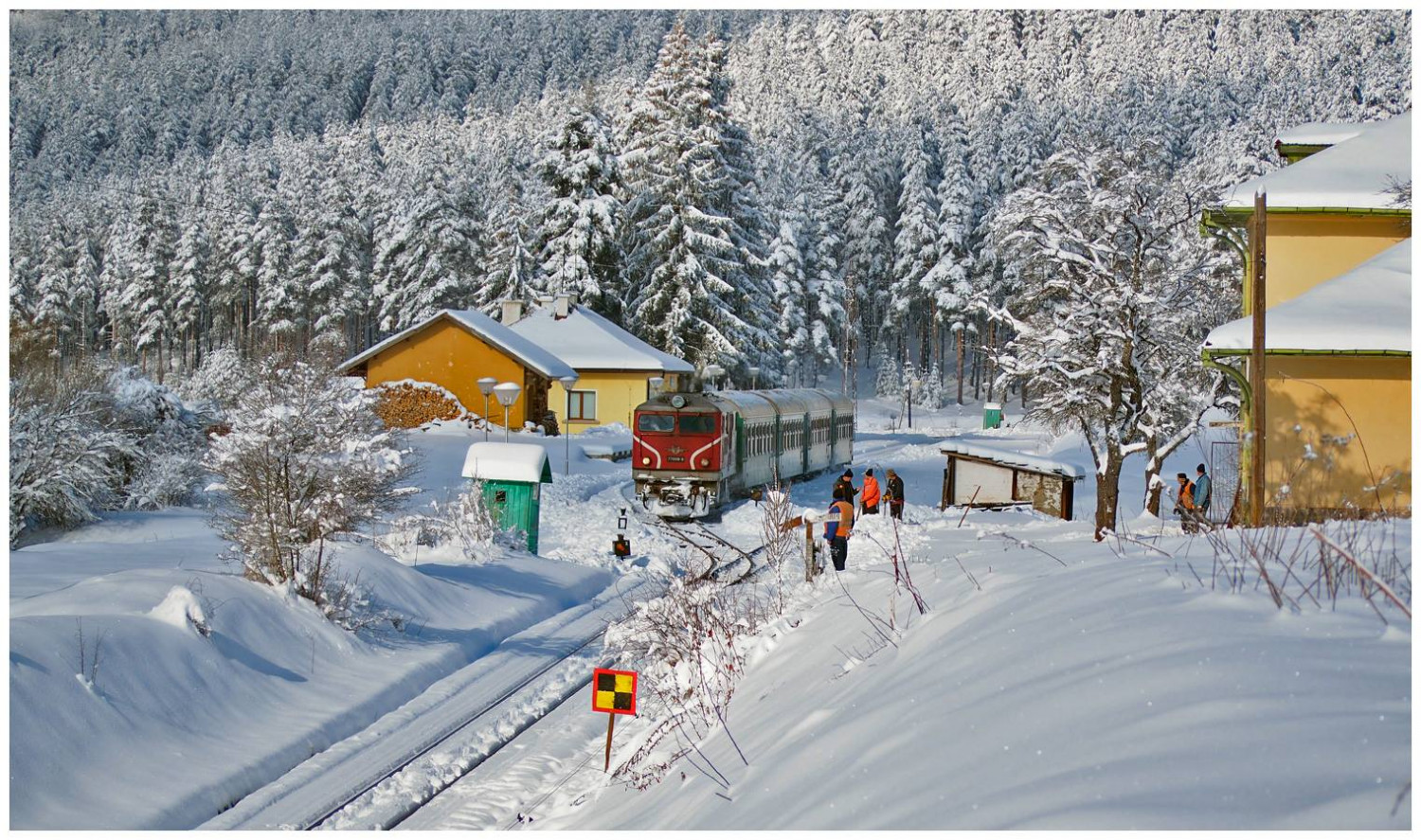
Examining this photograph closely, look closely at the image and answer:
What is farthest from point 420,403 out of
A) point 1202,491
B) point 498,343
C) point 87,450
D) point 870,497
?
point 1202,491

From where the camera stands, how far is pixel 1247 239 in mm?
20906

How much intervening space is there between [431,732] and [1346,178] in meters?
17.1

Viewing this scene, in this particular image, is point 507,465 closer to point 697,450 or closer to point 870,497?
point 870,497

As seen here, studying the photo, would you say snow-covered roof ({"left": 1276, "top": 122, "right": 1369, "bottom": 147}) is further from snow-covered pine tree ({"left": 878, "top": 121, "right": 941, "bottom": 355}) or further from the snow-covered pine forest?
snow-covered pine tree ({"left": 878, "top": 121, "right": 941, "bottom": 355})

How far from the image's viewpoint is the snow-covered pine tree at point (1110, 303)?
71.0 ft

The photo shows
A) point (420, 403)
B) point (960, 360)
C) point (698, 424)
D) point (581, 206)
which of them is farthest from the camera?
point (960, 360)

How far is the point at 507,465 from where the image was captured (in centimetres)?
2206

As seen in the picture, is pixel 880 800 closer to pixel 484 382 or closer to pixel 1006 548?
pixel 1006 548

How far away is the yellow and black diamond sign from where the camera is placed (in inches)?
374

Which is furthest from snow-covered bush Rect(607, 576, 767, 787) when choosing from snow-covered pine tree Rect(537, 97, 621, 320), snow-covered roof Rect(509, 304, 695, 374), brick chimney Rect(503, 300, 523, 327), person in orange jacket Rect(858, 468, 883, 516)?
snow-covered pine tree Rect(537, 97, 621, 320)

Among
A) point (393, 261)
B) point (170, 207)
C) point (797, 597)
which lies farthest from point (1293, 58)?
point (797, 597)

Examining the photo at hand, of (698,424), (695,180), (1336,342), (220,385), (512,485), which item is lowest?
(512,485)

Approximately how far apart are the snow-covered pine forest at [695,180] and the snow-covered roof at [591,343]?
225 centimetres

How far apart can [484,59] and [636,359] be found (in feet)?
538
